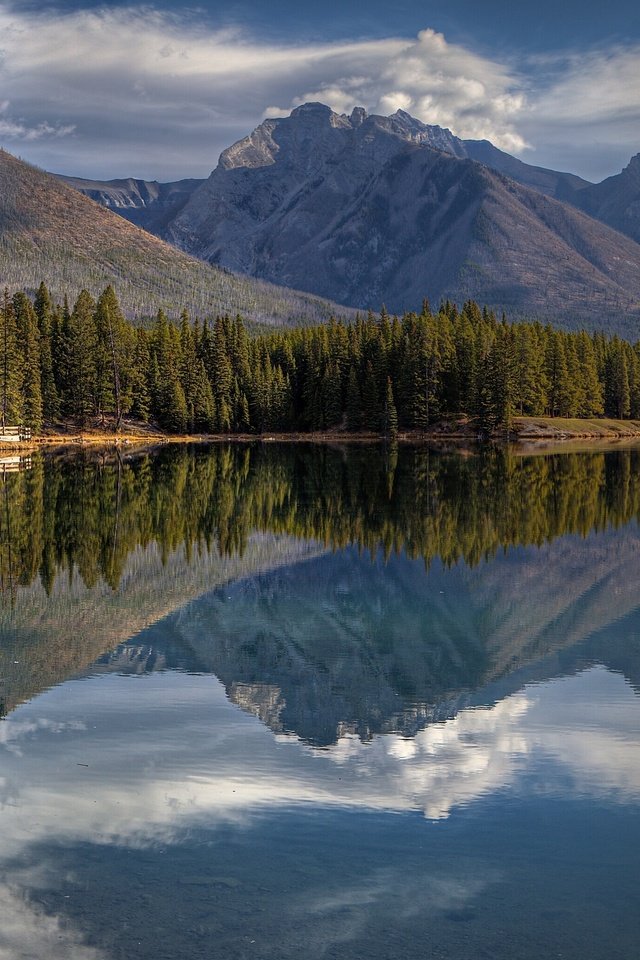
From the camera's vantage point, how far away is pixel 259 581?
37.0 m

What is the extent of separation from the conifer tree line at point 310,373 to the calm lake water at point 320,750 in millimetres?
106516

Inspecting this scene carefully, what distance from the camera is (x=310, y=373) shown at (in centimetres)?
17925

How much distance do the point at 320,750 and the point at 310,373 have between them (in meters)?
162

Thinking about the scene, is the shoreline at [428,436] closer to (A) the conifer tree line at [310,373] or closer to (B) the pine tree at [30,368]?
(A) the conifer tree line at [310,373]

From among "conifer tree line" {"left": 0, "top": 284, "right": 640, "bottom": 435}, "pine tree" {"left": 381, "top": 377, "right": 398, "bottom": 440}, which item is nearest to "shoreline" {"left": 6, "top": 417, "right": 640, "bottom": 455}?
"pine tree" {"left": 381, "top": 377, "right": 398, "bottom": 440}

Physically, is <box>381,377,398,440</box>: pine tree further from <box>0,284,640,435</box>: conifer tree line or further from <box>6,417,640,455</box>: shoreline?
<box>6,417,640,455</box>: shoreline

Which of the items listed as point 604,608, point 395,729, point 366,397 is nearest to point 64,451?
point 366,397

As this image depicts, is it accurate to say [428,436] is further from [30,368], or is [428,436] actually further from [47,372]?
[30,368]

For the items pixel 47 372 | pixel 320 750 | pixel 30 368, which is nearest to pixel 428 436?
pixel 47 372

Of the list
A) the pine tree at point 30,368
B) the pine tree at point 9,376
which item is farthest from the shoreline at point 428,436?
the pine tree at point 9,376

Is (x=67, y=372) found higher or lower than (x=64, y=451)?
higher

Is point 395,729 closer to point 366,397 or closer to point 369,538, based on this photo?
point 369,538

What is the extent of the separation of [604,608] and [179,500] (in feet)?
120

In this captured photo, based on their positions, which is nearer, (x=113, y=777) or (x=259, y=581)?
(x=113, y=777)
